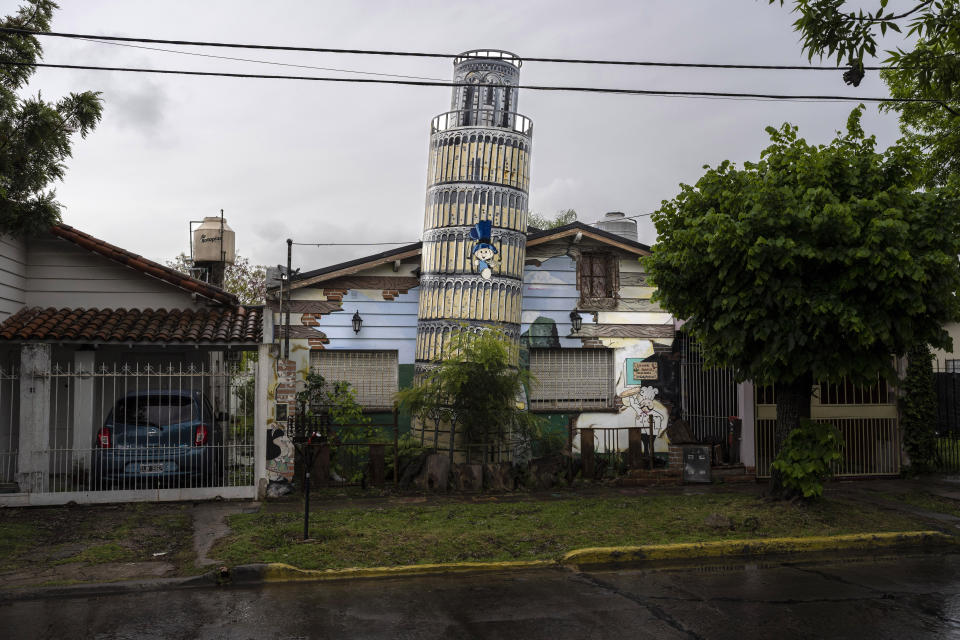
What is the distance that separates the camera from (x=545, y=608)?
259 inches

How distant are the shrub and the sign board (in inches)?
197

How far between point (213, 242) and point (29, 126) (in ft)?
37.4

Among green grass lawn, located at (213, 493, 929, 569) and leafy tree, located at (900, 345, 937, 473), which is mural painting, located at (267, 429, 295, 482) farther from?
leafy tree, located at (900, 345, 937, 473)

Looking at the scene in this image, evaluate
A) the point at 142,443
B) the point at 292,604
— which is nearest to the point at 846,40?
the point at 292,604

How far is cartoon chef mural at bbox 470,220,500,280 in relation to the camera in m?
14.0

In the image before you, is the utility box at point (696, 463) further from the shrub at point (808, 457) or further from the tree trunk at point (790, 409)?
the shrub at point (808, 457)

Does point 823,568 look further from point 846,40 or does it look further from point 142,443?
point 142,443

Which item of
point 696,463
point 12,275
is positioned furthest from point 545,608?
point 12,275

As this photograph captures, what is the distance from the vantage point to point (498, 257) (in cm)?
1416

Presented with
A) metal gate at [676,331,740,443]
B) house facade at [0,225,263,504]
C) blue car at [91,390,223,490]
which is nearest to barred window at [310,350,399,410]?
house facade at [0,225,263,504]

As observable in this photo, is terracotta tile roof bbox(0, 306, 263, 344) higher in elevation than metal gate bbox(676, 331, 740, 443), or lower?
higher

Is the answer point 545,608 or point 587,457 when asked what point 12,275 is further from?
point 545,608

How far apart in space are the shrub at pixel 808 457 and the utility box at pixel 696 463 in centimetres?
259

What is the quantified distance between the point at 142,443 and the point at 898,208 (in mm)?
10669
